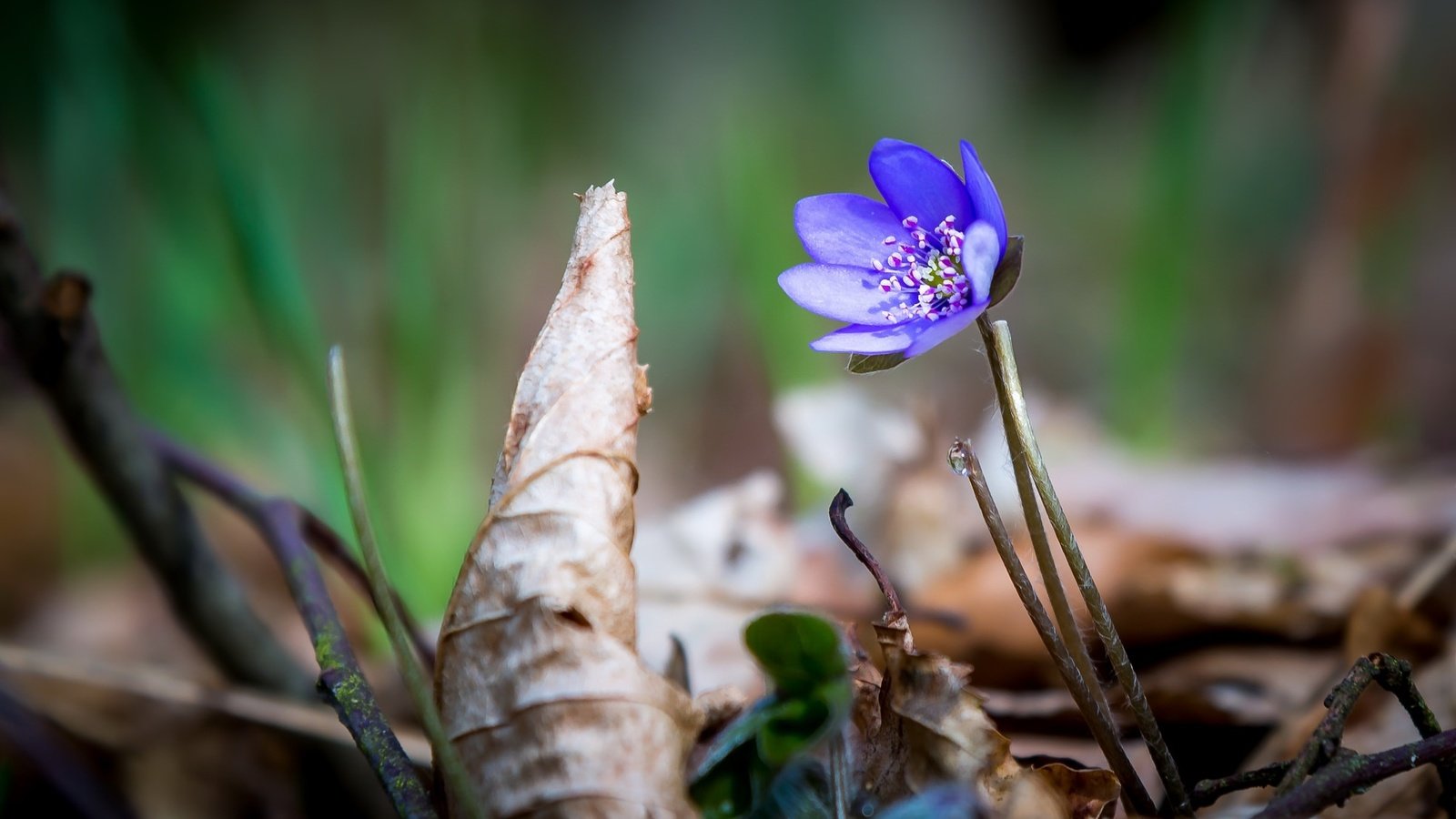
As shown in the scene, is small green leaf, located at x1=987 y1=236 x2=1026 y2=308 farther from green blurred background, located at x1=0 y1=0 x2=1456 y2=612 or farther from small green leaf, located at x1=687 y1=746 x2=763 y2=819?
green blurred background, located at x1=0 y1=0 x2=1456 y2=612

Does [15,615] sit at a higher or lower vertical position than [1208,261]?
lower

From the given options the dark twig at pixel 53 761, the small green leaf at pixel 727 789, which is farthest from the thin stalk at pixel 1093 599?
the dark twig at pixel 53 761

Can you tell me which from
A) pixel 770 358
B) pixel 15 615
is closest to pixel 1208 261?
pixel 770 358

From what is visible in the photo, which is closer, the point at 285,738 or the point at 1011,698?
the point at 1011,698

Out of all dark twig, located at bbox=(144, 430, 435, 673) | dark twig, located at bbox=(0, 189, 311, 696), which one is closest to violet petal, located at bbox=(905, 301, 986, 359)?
dark twig, located at bbox=(144, 430, 435, 673)

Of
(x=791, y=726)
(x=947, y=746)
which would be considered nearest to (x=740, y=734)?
(x=791, y=726)

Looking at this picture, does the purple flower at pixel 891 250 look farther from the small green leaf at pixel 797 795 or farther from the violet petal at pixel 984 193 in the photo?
the small green leaf at pixel 797 795

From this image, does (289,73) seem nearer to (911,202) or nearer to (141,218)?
(141,218)
